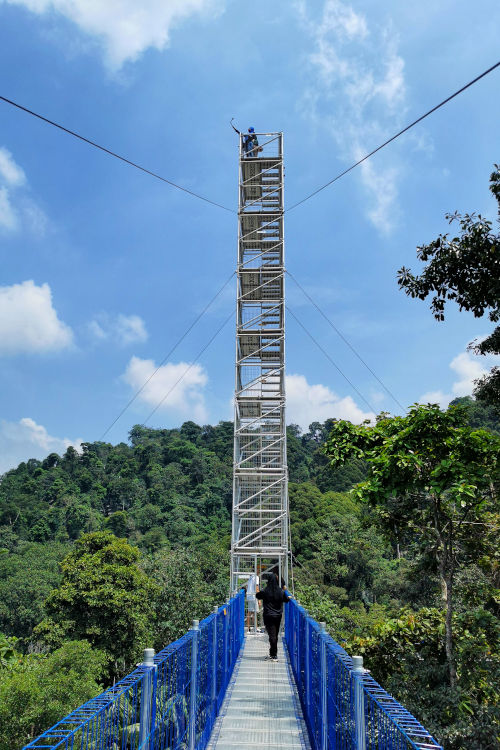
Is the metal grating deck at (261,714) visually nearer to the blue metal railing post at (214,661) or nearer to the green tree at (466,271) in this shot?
the blue metal railing post at (214,661)

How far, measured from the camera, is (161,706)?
3.59m

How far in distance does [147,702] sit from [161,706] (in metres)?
0.54

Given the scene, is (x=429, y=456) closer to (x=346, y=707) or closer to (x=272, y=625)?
(x=272, y=625)

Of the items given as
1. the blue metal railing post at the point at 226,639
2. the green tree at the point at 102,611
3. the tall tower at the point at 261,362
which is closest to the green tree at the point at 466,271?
the blue metal railing post at the point at 226,639

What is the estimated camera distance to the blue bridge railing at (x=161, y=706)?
233 centimetres

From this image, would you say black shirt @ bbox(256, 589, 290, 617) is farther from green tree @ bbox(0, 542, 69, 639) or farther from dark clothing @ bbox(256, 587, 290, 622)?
green tree @ bbox(0, 542, 69, 639)

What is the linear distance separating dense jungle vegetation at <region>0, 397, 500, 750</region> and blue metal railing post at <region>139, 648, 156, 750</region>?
403cm

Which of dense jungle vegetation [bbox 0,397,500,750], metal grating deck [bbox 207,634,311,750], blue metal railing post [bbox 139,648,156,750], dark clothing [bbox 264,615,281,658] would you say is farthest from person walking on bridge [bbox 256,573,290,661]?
blue metal railing post [bbox 139,648,156,750]

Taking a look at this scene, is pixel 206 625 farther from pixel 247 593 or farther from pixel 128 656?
pixel 128 656

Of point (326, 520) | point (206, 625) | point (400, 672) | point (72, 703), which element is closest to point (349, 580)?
point (326, 520)

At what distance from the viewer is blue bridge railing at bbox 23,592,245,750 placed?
2.33m

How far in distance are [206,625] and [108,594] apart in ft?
55.3

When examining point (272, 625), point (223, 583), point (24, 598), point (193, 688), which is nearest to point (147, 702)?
point (193, 688)

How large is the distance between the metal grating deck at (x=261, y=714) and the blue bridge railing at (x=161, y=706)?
0.18 meters
